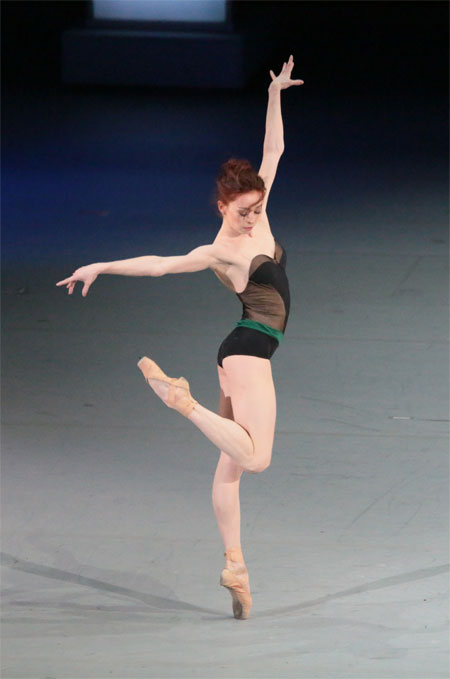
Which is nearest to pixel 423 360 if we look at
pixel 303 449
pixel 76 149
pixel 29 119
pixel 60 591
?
pixel 303 449

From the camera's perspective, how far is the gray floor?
4531 mm

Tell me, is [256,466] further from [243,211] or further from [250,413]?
[243,211]

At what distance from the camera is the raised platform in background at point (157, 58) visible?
15984 mm

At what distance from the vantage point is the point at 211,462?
20.0ft

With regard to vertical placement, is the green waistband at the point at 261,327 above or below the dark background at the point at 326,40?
above

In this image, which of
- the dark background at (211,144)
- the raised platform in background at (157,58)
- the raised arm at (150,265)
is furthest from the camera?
the raised platform in background at (157,58)

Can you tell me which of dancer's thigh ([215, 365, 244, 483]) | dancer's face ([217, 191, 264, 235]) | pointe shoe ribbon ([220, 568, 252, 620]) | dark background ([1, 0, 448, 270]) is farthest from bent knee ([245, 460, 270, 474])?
dark background ([1, 0, 448, 270])

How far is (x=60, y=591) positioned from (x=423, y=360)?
333 cm

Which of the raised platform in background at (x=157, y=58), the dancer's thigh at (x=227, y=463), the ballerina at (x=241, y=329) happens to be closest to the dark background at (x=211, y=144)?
the raised platform in background at (x=157, y=58)

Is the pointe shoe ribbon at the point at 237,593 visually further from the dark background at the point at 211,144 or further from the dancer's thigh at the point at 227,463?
the dark background at the point at 211,144

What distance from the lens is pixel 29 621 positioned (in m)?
4.65

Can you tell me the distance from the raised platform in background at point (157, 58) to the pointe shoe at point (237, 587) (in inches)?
483

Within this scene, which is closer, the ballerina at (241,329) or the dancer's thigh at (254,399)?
the ballerina at (241,329)

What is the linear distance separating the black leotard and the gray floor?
1.11 meters
